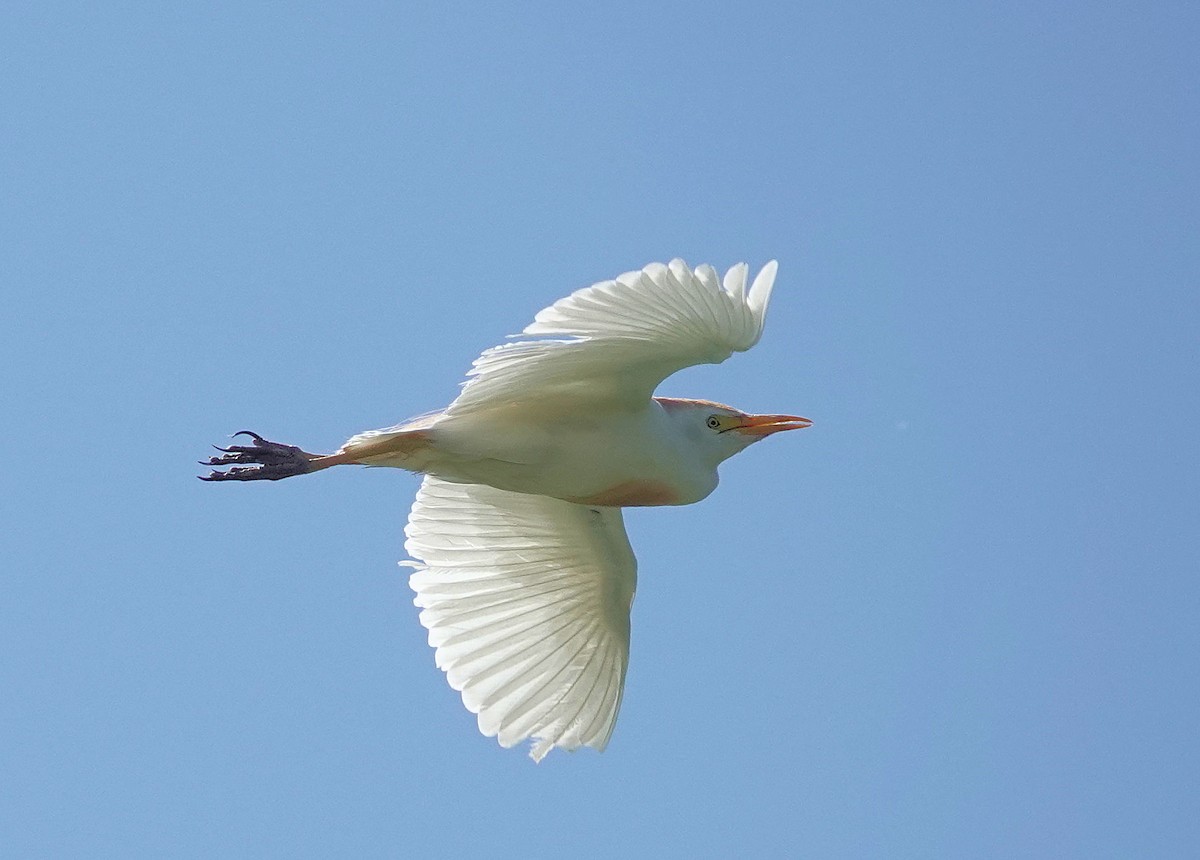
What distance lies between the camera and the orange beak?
31.9 feet

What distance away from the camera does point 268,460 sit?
9.11m

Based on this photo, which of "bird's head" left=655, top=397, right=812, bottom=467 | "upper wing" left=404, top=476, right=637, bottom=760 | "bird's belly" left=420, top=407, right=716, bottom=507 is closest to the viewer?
"bird's belly" left=420, top=407, right=716, bottom=507

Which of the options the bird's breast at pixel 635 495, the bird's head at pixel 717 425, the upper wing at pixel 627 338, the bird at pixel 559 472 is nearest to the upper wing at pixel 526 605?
the bird at pixel 559 472

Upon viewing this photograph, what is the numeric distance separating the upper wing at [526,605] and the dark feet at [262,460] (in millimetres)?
1485

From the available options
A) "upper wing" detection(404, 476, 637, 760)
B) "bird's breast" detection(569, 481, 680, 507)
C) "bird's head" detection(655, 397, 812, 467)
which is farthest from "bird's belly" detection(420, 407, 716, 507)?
"upper wing" detection(404, 476, 637, 760)

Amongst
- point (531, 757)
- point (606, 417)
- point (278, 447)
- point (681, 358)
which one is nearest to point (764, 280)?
point (681, 358)

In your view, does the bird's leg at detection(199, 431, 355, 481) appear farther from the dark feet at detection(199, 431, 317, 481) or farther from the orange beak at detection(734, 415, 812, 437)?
the orange beak at detection(734, 415, 812, 437)

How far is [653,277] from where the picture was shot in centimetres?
739

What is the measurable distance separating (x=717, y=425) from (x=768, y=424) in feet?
1.19

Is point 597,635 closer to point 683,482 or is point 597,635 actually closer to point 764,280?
point 683,482

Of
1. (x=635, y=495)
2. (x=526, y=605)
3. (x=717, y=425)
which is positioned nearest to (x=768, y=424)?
(x=717, y=425)

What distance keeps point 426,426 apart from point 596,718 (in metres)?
2.43

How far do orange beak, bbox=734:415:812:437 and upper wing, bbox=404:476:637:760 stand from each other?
1056 mm

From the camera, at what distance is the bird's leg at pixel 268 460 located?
357 inches
